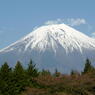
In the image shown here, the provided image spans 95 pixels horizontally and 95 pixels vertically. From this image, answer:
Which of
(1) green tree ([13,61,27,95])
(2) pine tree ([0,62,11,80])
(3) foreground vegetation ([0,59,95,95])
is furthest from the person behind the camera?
(2) pine tree ([0,62,11,80])

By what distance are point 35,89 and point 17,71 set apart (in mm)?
2372

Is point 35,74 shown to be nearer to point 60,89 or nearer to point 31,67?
point 31,67

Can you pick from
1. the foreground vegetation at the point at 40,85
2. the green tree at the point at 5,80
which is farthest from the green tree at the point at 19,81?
the green tree at the point at 5,80

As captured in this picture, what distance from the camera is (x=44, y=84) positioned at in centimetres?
2838

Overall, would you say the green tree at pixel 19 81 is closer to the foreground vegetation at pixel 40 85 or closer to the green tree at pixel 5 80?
the foreground vegetation at pixel 40 85

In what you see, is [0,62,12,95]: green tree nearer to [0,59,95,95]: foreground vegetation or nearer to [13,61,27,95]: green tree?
[0,59,95,95]: foreground vegetation

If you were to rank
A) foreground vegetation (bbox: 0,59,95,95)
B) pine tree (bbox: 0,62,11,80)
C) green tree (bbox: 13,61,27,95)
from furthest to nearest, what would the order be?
pine tree (bbox: 0,62,11,80) → green tree (bbox: 13,61,27,95) → foreground vegetation (bbox: 0,59,95,95)

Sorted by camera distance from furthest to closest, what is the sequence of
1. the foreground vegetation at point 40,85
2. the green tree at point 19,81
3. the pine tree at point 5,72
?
the pine tree at point 5,72, the green tree at point 19,81, the foreground vegetation at point 40,85

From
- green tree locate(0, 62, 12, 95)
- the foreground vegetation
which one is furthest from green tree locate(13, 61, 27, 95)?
green tree locate(0, 62, 12, 95)

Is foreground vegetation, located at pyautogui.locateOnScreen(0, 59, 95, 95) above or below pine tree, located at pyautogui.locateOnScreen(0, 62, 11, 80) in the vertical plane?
below

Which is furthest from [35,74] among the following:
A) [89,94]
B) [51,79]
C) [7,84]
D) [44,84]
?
[89,94]

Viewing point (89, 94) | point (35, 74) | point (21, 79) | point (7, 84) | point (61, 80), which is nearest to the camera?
point (89, 94)

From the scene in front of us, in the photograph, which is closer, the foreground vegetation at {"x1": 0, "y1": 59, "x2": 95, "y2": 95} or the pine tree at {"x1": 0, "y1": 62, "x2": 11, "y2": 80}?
the foreground vegetation at {"x1": 0, "y1": 59, "x2": 95, "y2": 95}

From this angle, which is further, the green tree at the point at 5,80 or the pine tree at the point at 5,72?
the pine tree at the point at 5,72
